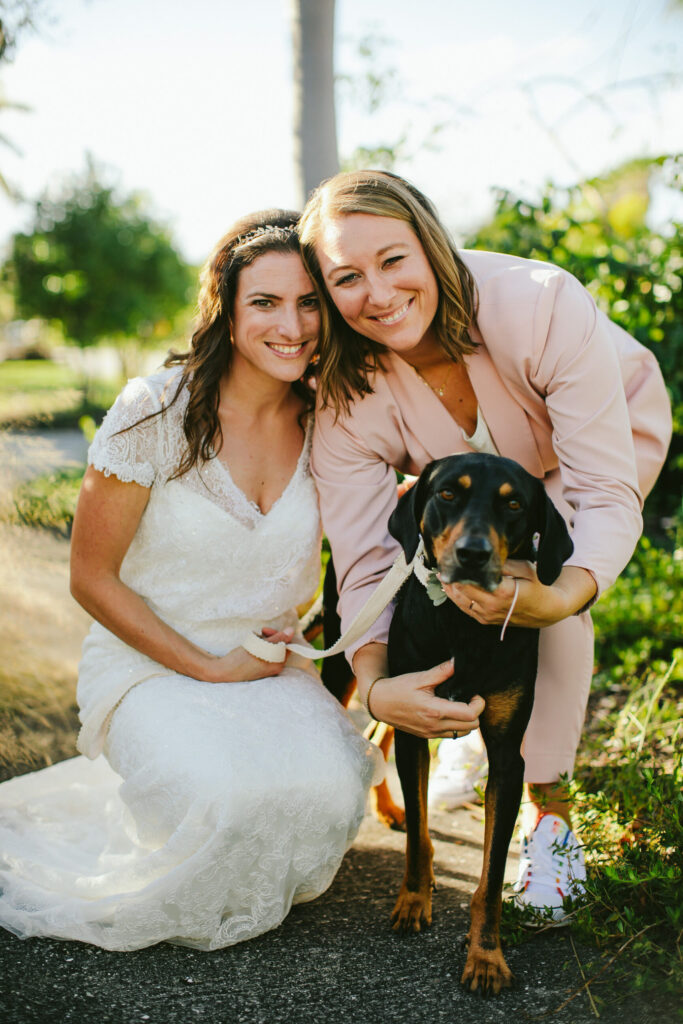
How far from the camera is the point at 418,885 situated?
2455 mm

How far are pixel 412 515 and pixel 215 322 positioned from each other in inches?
39.3

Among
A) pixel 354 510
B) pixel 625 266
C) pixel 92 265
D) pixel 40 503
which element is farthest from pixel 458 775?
pixel 92 265

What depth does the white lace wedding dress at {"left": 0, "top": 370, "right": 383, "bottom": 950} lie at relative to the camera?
7.67ft

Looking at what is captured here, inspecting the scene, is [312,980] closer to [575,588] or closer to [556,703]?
[556,703]

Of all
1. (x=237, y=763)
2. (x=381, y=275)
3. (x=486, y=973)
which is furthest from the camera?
(x=381, y=275)

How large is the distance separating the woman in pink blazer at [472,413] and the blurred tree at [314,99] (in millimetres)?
2074

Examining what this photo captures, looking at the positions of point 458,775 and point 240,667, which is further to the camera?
point 458,775

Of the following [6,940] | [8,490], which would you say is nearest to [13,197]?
[8,490]

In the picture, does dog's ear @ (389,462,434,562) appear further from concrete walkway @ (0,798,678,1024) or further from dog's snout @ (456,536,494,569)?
concrete walkway @ (0,798,678,1024)

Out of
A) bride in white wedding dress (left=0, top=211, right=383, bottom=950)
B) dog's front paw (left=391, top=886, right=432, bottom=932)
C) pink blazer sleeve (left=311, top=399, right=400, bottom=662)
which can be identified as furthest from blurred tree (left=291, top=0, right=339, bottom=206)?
dog's front paw (left=391, top=886, right=432, bottom=932)

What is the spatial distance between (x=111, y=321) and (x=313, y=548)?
15.7m

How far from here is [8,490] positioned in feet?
12.9

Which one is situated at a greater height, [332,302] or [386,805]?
[332,302]

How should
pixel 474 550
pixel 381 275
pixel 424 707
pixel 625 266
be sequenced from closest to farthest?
1. pixel 474 550
2. pixel 424 707
3. pixel 381 275
4. pixel 625 266
